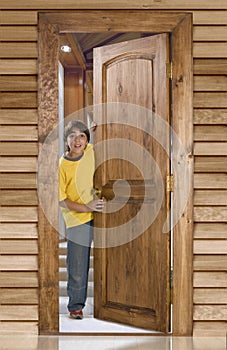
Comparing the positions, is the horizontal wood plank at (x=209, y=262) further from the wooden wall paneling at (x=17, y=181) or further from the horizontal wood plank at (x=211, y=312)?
the wooden wall paneling at (x=17, y=181)

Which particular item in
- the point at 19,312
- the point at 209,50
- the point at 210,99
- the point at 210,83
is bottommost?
the point at 19,312

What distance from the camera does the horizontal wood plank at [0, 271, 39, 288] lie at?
141 inches

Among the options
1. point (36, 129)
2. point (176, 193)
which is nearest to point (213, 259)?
point (176, 193)

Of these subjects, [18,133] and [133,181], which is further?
[133,181]

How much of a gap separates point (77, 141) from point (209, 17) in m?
1.46

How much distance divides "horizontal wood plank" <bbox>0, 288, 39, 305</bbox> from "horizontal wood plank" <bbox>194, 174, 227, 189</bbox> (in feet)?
4.14

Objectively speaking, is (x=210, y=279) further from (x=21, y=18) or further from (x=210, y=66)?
Result: (x=21, y=18)

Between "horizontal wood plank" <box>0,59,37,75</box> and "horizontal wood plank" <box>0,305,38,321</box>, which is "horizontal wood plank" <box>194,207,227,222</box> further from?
"horizontal wood plank" <box>0,59,37,75</box>

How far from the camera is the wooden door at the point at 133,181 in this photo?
3.72 metres

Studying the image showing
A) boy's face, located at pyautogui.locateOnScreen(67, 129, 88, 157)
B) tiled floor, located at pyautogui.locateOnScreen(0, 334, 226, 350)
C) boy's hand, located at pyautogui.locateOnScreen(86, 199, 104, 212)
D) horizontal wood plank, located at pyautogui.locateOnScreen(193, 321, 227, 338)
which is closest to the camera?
tiled floor, located at pyautogui.locateOnScreen(0, 334, 226, 350)

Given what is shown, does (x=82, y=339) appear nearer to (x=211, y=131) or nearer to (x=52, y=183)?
(x=52, y=183)

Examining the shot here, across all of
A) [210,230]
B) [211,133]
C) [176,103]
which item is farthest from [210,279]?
[176,103]

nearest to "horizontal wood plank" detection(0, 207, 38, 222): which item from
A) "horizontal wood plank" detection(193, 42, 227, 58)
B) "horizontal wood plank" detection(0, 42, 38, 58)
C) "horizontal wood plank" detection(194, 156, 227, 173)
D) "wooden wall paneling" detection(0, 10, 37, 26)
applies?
"horizontal wood plank" detection(0, 42, 38, 58)

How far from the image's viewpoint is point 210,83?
3.57 metres
